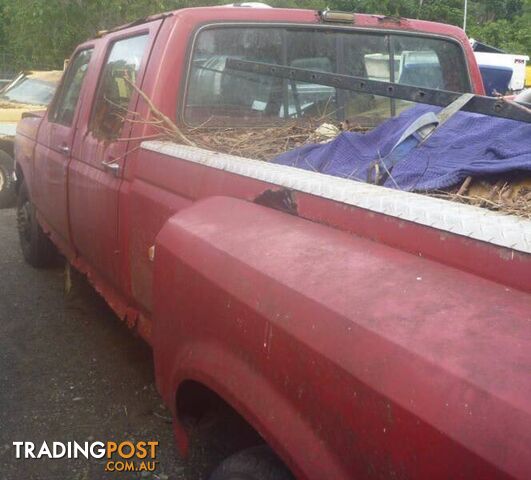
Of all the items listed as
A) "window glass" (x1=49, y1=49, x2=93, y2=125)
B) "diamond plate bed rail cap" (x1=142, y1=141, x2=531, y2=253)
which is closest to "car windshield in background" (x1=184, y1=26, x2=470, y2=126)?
"diamond plate bed rail cap" (x1=142, y1=141, x2=531, y2=253)

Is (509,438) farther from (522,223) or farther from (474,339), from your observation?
(522,223)

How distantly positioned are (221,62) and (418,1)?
1301 inches

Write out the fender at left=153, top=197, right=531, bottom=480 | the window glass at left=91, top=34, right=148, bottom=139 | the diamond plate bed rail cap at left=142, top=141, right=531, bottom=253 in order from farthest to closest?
1. the window glass at left=91, top=34, right=148, bottom=139
2. the diamond plate bed rail cap at left=142, top=141, right=531, bottom=253
3. the fender at left=153, top=197, right=531, bottom=480

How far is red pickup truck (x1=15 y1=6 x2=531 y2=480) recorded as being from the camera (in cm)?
122

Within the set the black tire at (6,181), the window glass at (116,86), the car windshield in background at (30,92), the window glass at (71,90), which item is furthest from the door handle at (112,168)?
the car windshield in background at (30,92)

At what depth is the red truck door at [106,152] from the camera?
3180mm

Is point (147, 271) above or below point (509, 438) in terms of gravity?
below

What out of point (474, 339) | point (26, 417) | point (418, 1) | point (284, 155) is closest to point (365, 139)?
point (284, 155)

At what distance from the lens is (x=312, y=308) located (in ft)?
4.92

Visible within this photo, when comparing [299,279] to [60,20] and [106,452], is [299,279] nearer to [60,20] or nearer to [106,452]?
[106,452]

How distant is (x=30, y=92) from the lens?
10.1 metres

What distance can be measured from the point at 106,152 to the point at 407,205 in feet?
6.92

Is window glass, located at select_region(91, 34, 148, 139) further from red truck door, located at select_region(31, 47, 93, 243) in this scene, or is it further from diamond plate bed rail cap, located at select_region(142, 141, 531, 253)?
diamond plate bed rail cap, located at select_region(142, 141, 531, 253)

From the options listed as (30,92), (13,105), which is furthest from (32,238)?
(30,92)
